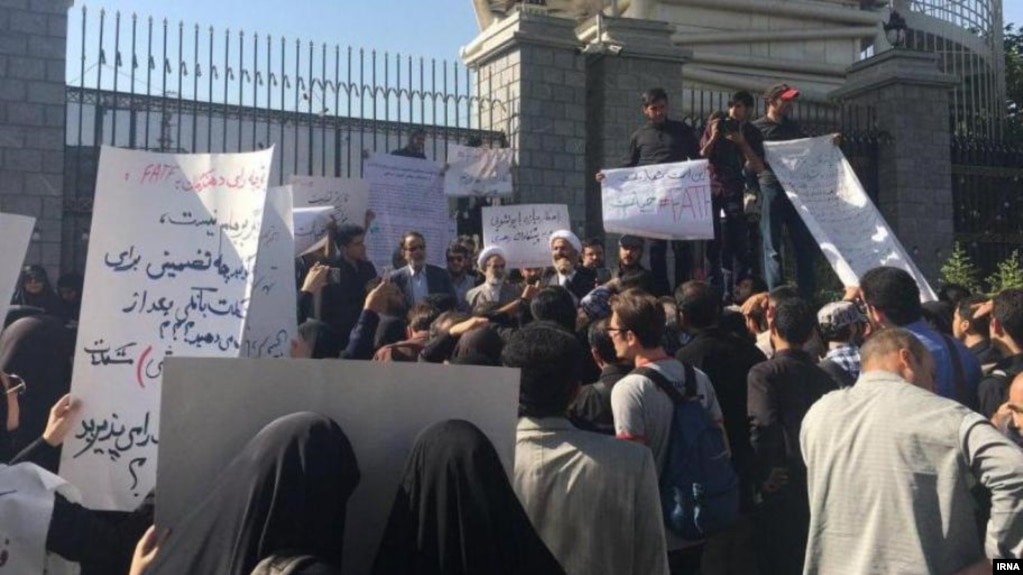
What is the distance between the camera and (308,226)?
27.5 feet

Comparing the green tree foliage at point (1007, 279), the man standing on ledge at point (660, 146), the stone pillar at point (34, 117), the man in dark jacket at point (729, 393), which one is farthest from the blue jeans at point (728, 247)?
the stone pillar at point (34, 117)

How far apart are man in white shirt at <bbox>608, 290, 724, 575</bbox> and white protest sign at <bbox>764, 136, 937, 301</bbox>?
14.4ft

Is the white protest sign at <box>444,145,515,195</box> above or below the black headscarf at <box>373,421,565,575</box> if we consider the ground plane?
above

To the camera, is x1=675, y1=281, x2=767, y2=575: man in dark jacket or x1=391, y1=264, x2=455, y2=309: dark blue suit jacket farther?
x1=391, y1=264, x2=455, y2=309: dark blue suit jacket

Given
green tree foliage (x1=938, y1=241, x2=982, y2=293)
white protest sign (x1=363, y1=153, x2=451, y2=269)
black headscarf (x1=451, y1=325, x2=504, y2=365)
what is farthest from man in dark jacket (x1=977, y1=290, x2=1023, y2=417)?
green tree foliage (x1=938, y1=241, x2=982, y2=293)

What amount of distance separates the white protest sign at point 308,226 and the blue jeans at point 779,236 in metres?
3.64

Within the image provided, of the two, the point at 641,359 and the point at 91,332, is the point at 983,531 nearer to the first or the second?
the point at 641,359

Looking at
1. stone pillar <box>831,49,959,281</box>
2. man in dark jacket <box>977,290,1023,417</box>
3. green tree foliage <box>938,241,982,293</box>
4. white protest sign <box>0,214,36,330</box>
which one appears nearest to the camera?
white protest sign <box>0,214,36,330</box>

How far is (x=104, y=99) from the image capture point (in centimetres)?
1120

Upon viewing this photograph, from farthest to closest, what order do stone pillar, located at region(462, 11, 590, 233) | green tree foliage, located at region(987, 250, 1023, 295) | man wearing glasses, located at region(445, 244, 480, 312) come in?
stone pillar, located at region(462, 11, 590, 233), green tree foliage, located at region(987, 250, 1023, 295), man wearing glasses, located at region(445, 244, 480, 312)

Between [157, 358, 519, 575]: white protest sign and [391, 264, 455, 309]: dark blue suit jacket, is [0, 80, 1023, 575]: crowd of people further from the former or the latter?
[391, 264, 455, 309]: dark blue suit jacket

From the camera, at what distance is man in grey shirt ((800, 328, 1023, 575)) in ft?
10.2

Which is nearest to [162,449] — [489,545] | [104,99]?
[489,545]

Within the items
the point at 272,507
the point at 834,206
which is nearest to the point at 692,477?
the point at 272,507
